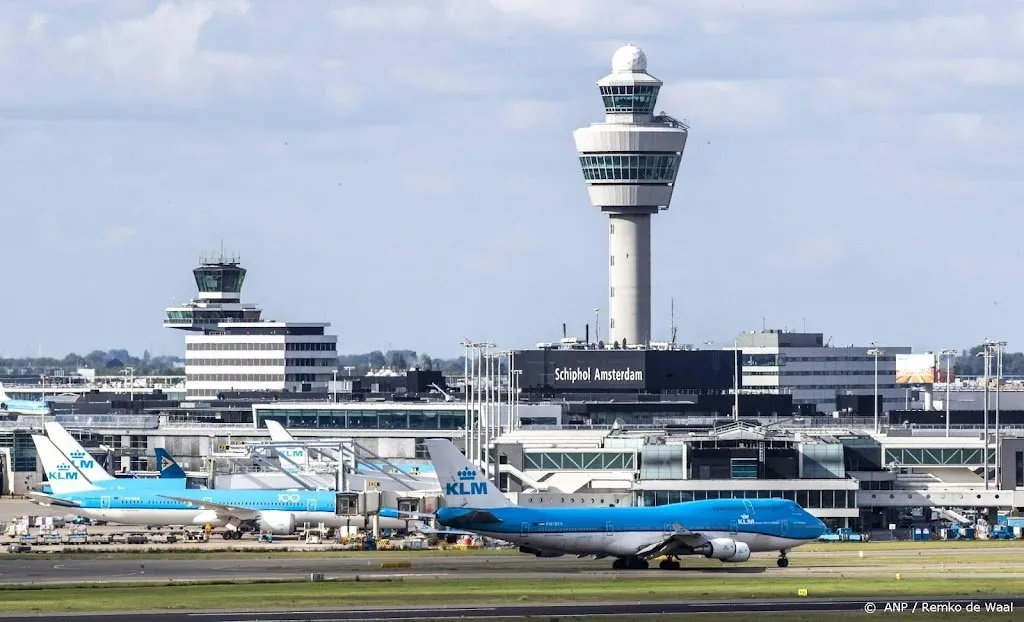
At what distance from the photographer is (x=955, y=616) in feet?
293


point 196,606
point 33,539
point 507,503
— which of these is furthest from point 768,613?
point 33,539

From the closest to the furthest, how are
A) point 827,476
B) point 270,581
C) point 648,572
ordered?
point 270,581
point 648,572
point 827,476

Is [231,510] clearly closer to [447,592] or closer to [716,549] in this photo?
[716,549]

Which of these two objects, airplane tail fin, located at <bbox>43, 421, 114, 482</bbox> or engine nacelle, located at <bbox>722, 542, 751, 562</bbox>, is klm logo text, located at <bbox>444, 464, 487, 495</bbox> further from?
airplane tail fin, located at <bbox>43, 421, 114, 482</bbox>

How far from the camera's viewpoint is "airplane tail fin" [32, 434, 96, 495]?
184500mm

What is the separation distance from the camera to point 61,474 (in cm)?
18712

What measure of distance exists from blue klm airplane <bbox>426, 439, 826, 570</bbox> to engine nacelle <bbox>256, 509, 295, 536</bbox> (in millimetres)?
→ 43786

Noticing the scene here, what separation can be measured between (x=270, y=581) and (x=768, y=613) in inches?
1273

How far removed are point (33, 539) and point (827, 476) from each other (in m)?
67.6

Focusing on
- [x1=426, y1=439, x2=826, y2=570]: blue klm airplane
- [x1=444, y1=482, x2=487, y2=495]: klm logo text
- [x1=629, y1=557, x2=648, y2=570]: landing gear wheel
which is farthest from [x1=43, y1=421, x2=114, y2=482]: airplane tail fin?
[x1=629, y1=557, x2=648, y2=570]: landing gear wheel

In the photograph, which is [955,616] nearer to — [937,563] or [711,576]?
[711,576]

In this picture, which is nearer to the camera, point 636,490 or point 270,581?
point 270,581

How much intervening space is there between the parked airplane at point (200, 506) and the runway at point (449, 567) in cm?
2702

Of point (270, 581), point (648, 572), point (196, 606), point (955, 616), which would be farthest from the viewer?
point (648, 572)
